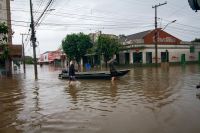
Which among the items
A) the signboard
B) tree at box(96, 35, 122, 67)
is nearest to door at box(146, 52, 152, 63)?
the signboard

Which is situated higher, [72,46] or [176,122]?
[72,46]

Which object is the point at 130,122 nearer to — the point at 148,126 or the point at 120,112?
the point at 148,126

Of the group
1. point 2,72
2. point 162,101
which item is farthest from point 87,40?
point 162,101

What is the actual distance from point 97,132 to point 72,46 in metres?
46.9

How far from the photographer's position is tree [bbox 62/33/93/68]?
172ft

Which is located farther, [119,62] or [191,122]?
[119,62]

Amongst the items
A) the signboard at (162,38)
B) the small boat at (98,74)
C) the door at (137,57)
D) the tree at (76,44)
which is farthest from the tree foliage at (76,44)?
the small boat at (98,74)

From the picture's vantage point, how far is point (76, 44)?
52.8 metres

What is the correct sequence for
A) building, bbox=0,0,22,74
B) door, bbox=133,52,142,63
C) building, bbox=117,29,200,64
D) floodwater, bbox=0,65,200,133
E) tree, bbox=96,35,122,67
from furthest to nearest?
door, bbox=133,52,142,63 → building, bbox=117,29,200,64 → tree, bbox=96,35,122,67 → building, bbox=0,0,22,74 → floodwater, bbox=0,65,200,133

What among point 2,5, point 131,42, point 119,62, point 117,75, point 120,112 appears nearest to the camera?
point 120,112

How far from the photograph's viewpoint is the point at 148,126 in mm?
6949

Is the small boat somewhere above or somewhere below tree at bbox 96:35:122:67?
below

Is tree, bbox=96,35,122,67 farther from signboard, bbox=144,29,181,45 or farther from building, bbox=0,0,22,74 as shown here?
building, bbox=0,0,22,74

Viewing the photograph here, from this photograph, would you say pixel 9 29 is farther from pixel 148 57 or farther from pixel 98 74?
pixel 148 57
